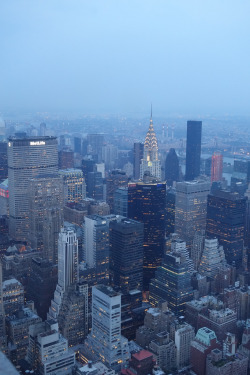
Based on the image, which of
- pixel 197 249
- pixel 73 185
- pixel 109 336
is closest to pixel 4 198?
pixel 73 185

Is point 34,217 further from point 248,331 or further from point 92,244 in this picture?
point 248,331

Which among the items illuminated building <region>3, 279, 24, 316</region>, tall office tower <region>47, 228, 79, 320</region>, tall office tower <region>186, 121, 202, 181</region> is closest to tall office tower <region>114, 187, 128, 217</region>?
tall office tower <region>47, 228, 79, 320</region>

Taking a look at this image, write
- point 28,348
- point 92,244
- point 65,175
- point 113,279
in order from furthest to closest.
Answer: point 65,175 < point 92,244 < point 113,279 < point 28,348

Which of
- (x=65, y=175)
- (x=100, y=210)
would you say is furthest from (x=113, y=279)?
(x=65, y=175)

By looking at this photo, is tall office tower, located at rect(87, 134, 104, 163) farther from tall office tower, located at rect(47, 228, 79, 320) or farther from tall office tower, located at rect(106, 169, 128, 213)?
tall office tower, located at rect(47, 228, 79, 320)

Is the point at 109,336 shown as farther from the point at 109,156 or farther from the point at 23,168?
the point at 109,156
